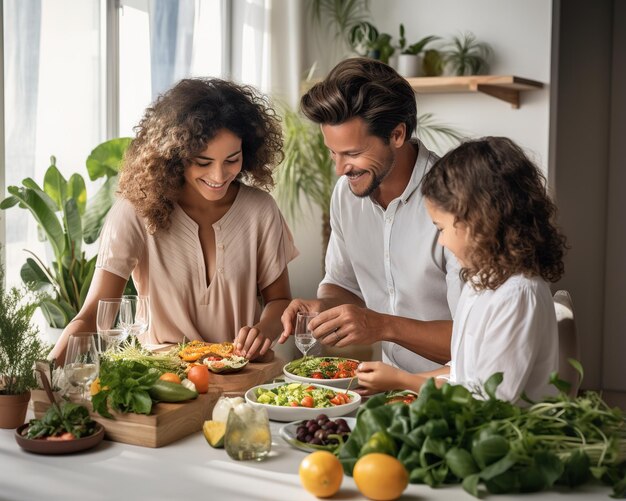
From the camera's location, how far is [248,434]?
6.07 feet

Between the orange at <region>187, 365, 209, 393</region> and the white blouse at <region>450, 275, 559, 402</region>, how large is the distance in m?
0.66

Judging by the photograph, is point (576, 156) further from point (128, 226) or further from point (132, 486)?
point (132, 486)

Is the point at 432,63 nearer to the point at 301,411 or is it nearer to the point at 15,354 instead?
the point at 301,411

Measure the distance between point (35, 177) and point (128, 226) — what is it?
130 centimetres

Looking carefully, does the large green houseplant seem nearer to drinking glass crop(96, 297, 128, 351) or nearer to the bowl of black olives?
drinking glass crop(96, 297, 128, 351)

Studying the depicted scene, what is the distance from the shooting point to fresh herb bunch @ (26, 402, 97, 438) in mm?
Result: 1916

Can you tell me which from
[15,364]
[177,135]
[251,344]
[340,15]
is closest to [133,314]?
[15,364]

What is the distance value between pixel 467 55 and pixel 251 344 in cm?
348

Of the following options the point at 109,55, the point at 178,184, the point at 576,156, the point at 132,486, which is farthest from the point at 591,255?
the point at 132,486

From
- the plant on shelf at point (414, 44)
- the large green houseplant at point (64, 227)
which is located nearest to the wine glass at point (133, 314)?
the large green houseplant at point (64, 227)

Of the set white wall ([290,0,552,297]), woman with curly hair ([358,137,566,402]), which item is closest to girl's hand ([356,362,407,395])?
woman with curly hair ([358,137,566,402])

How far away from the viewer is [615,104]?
6.23 m

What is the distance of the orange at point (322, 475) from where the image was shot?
162 cm

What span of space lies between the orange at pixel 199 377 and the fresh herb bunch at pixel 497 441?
0.57m
